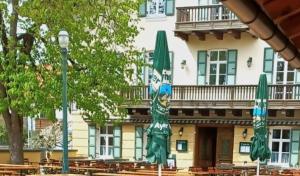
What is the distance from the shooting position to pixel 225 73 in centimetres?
2030

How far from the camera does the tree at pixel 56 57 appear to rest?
12.6 metres

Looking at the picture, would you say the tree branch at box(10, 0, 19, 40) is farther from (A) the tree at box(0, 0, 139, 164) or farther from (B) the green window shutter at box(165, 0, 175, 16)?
(B) the green window shutter at box(165, 0, 175, 16)

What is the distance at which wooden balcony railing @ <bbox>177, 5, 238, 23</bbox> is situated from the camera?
19.5 metres

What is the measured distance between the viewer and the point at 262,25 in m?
2.64

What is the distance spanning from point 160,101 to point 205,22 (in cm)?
1129

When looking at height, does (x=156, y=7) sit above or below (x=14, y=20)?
above

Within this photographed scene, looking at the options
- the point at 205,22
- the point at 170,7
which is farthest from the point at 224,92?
the point at 170,7

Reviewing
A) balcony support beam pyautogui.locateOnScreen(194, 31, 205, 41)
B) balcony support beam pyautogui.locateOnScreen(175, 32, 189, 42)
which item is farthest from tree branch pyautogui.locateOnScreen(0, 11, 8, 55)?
balcony support beam pyautogui.locateOnScreen(194, 31, 205, 41)

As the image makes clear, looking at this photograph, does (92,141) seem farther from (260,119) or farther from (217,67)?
(260,119)

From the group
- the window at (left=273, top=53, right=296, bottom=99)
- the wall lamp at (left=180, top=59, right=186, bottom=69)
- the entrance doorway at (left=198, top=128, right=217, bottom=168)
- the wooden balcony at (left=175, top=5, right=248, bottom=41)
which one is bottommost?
the entrance doorway at (left=198, top=128, right=217, bottom=168)

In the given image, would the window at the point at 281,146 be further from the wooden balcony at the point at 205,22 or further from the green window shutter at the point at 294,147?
the wooden balcony at the point at 205,22

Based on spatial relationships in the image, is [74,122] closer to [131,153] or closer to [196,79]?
[131,153]

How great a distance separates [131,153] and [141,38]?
5.39m

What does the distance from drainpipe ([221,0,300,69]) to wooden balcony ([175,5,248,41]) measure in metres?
15.8
